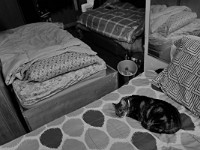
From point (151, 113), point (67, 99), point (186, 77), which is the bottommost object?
point (67, 99)

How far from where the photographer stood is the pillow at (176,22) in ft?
5.34

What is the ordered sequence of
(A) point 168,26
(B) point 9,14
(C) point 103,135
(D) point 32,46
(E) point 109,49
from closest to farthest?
1. (C) point 103,135
2. (A) point 168,26
3. (D) point 32,46
4. (E) point 109,49
5. (B) point 9,14

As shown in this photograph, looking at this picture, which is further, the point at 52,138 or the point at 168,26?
the point at 168,26

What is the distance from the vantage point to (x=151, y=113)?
4.15 feet

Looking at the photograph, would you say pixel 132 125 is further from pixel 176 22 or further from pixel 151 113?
pixel 176 22

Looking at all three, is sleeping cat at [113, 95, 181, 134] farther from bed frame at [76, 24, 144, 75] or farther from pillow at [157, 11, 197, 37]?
bed frame at [76, 24, 144, 75]

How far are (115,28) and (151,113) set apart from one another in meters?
1.70

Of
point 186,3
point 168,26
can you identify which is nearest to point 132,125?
point 168,26

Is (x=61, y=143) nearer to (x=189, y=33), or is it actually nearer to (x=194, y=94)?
(x=194, y=94)

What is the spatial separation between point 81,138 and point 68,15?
3.33 meters

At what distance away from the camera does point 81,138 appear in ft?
3.99

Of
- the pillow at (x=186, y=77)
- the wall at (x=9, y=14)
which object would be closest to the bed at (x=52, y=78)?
the pillow at (x=186, y=77)

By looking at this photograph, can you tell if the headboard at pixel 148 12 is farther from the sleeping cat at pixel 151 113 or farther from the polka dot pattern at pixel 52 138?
the polka dot pattern at pixel 52 138

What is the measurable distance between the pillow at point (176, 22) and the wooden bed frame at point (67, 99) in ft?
2.15
